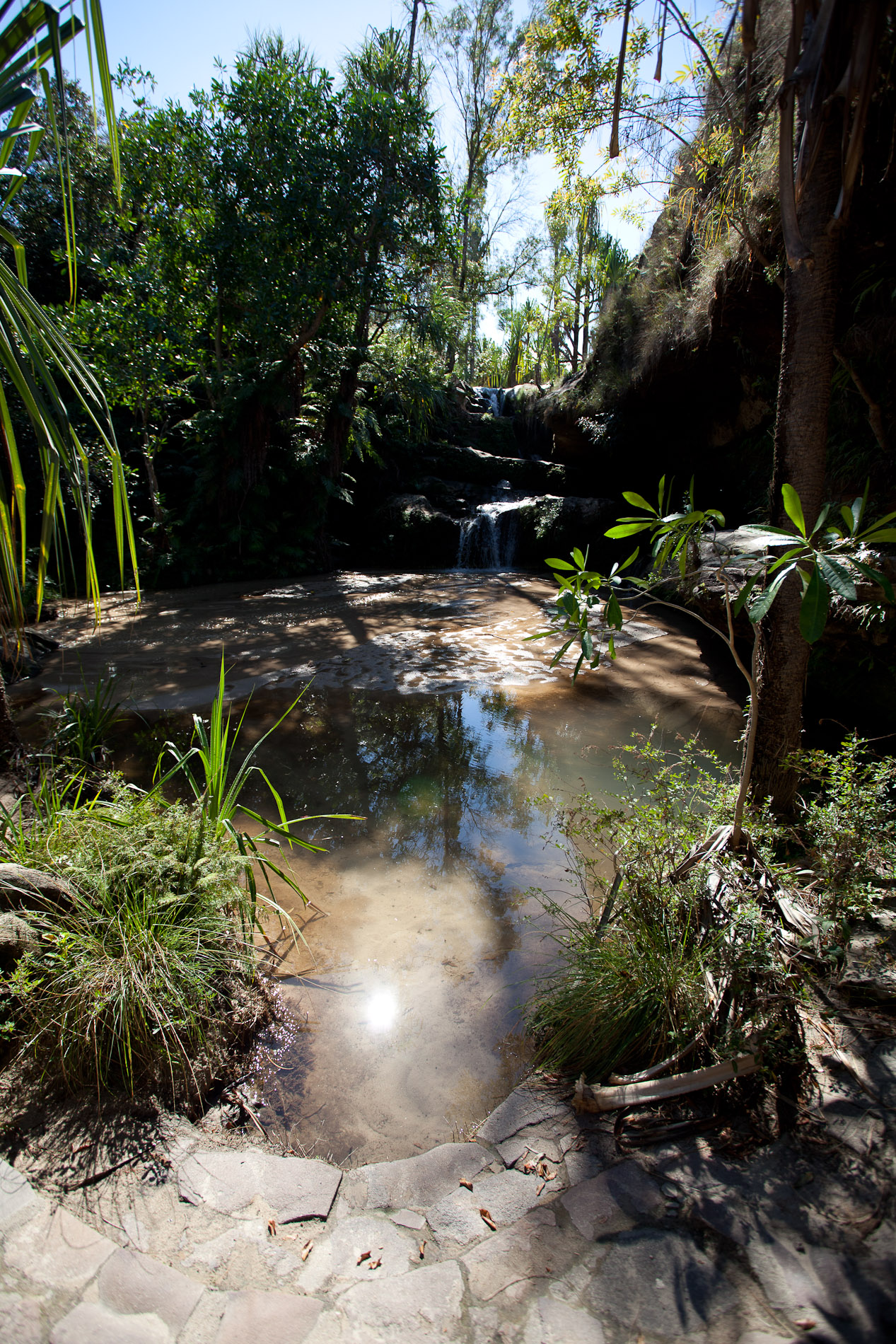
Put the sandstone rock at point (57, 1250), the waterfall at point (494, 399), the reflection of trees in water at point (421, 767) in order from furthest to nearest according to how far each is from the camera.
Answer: the waterfall at point (494, 399) < the reflection of trees in water at point (421, 767) < the sandstone rock at point (57, 1250)

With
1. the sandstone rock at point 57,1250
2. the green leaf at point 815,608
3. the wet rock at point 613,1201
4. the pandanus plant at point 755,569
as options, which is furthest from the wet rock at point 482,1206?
the green leaf at point 815,608

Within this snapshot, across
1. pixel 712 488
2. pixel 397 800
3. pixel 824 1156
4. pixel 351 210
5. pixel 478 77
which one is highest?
pixel 478 77

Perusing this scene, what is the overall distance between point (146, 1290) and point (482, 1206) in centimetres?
78

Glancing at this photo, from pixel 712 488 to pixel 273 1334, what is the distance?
11.5 m

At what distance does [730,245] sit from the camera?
6297mm

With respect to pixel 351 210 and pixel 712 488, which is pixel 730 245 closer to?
pixel 712 488

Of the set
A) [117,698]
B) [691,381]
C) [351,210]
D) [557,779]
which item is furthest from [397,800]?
[351,210]

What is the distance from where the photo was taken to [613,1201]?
59.7 inches

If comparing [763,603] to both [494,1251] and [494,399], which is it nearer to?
[494,1251]

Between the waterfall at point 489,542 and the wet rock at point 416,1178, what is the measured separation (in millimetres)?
12720

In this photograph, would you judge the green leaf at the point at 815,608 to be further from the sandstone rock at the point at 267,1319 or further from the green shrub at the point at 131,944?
the green shrub at the point at 131,944

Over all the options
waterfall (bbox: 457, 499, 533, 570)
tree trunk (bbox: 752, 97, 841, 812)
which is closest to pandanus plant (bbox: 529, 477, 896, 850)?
tree trunk (bbox: 752, 97, 841, 812)

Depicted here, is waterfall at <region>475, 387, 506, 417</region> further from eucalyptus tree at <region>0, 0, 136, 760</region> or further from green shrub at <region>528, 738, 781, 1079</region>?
green shrub at <region>528, 738, 781, 1079</region>

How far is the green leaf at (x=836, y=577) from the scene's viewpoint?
140cm
